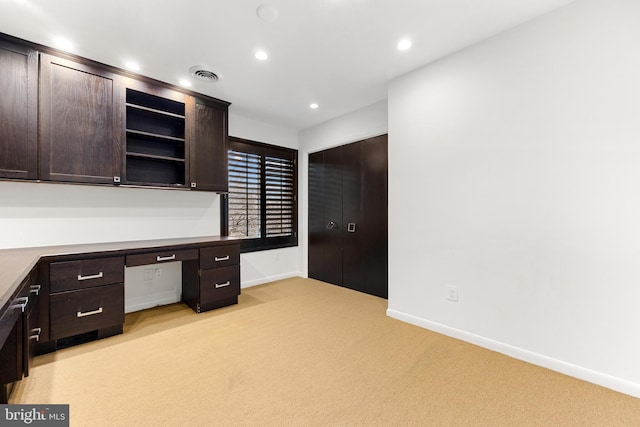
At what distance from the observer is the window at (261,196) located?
3.88m

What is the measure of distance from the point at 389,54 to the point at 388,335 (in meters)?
2.51

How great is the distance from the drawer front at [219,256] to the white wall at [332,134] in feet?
5.45

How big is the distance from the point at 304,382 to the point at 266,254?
262cm

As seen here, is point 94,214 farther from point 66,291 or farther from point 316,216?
point 316,216

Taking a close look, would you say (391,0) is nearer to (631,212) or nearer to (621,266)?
(631,212)

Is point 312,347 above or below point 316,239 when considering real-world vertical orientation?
below

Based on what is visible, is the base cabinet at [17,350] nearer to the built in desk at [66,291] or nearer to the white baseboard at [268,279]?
the built in desk at [66,291]

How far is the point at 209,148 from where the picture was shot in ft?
10.6

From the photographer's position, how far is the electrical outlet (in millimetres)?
2424

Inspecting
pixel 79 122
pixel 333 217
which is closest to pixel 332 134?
pixel 333 217

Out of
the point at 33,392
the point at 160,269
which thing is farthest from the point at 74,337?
the point at 160,269

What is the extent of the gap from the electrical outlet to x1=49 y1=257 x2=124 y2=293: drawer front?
292cm

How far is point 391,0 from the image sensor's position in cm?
181

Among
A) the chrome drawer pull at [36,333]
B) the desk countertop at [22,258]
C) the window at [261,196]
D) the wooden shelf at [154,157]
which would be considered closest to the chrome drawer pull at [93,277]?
the desk countertop at [22,258]
